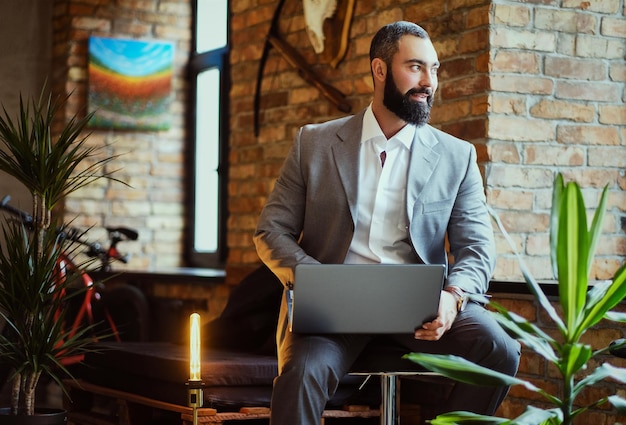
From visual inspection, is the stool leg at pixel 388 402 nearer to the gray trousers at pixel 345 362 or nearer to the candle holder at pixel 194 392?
the gray trousers at pixel 345 362

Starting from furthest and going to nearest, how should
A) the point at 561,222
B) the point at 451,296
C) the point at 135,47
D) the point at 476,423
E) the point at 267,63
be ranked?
the point at 135,47 < the point at 267,63 < the point at 451,296 < the point at 476,423 < the point at 561,222

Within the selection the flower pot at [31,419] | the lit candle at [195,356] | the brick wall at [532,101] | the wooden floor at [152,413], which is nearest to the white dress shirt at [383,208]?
the lit candle at [195,356]

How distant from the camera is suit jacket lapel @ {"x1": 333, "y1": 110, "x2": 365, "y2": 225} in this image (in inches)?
119

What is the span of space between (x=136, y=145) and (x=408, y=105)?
142 inches

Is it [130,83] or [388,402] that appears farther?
[130,83]

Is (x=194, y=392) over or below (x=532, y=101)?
below

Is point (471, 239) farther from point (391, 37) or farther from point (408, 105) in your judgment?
point (391, 37)

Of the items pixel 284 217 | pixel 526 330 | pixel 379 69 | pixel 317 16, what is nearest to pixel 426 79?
pixel 379 69

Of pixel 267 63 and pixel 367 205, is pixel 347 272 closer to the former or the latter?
pixel 367 205

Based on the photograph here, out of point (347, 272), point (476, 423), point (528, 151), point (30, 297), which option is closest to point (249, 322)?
point (30, 297)

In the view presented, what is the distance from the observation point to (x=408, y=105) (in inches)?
117

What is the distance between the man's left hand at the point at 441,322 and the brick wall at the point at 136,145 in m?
3.74

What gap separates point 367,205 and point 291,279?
355mm

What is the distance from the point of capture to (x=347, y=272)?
2.56 metres
